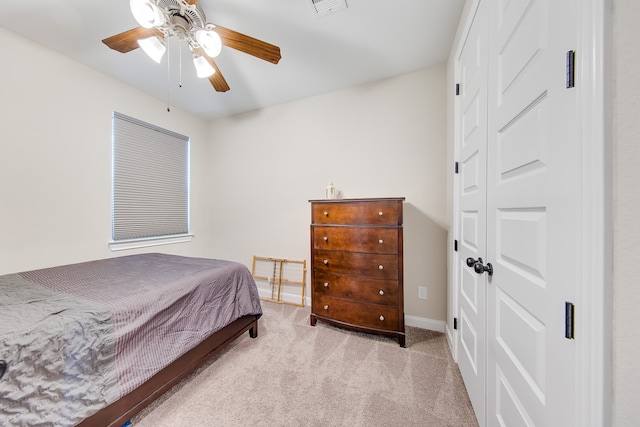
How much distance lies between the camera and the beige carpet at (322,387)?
1339 mm

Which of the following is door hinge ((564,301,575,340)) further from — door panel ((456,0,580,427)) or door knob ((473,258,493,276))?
door knob ((473,258,493,276))

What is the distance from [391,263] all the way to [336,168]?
1.32 m

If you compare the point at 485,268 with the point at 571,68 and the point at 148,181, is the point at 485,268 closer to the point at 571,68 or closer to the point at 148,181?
the point at 571,68

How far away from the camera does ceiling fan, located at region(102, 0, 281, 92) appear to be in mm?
1369

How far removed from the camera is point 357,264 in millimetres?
2143

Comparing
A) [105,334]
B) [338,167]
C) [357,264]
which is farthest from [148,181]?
[357,264]

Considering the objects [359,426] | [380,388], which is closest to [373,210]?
[380,388]

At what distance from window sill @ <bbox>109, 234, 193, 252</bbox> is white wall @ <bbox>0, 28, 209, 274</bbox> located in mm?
83

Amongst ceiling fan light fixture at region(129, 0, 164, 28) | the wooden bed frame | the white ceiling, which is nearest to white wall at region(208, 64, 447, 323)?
the white ceiling

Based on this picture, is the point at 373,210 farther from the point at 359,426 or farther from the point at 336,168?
the point at 359,426

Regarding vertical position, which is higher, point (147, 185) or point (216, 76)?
point (216, 76)

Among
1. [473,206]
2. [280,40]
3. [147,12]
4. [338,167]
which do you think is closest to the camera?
[147,12]

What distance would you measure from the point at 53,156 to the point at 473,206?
3535 millimetres

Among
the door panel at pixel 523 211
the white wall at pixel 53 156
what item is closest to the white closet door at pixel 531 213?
the door panel at pixel 523 211
